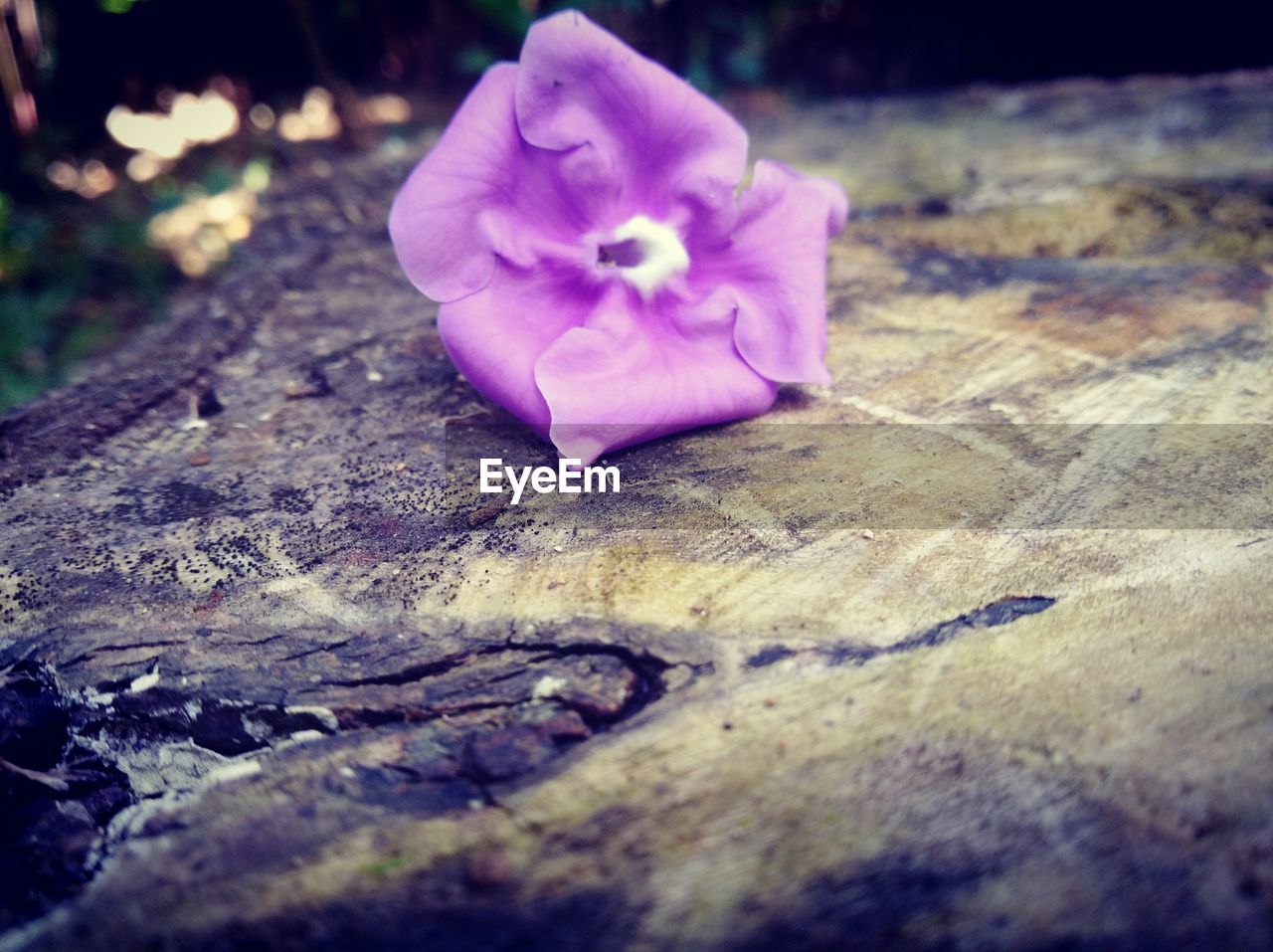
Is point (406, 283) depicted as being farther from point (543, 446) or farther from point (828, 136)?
point (828, 136)

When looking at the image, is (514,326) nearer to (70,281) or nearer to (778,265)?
(778,265)

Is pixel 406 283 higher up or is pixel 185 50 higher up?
pixel 185 50

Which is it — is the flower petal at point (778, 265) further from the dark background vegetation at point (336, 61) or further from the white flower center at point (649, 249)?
the dark background vegetation at point (336, 61)

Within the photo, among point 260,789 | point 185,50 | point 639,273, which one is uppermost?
point 185,50

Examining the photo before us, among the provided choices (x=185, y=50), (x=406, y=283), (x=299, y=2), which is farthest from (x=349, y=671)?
(x=185, y=50)

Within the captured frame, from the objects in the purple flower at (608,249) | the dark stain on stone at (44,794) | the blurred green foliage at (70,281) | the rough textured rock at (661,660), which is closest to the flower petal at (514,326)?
the purple flower at (608,249)

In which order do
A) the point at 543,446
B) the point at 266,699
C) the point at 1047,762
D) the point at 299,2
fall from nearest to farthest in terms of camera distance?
the point at 1047,762, the point at 266,699, the point at 543,446, the point at 299,2
